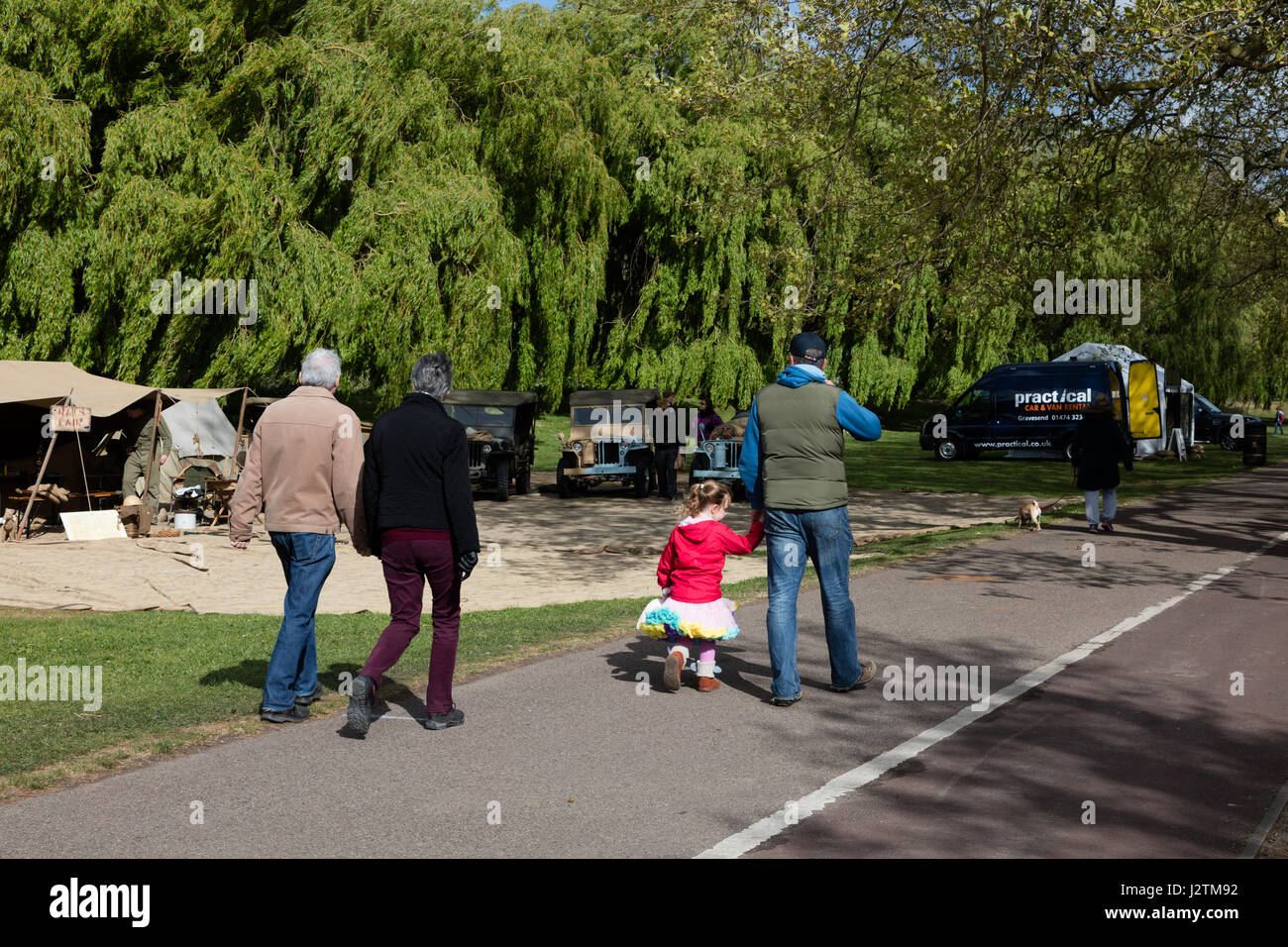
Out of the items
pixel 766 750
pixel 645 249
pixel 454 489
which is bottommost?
pixel 766 750

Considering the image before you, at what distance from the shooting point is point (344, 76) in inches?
959

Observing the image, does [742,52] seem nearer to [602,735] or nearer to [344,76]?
[344,76]

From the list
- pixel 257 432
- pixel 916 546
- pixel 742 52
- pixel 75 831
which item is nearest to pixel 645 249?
pixel 742 52

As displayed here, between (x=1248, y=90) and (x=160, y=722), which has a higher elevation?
Answer: (x=1248, y=90)

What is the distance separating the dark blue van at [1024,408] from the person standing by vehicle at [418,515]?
3260 centimetres

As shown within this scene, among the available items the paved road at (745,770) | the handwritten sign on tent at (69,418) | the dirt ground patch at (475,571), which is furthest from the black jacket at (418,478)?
the handwritten sign on tent at (69,418)

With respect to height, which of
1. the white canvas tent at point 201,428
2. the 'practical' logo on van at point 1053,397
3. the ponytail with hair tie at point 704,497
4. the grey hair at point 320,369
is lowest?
the ponytail with hair tie at point 704,497

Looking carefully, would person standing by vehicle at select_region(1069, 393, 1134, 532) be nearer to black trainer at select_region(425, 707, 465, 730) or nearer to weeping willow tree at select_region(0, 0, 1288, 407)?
weeping willow tree at select_region(0, 0, 1288, 407)

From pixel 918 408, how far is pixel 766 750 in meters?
61.1

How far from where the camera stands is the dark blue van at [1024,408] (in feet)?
121

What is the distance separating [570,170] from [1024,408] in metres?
16.3

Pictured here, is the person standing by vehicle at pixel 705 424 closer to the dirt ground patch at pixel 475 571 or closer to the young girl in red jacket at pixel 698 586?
the dirt ground patch at pixel 475 571

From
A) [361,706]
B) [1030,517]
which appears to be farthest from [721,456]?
[361,706]

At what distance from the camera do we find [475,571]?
14.5 m
